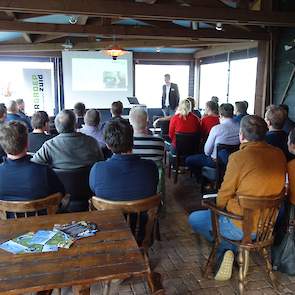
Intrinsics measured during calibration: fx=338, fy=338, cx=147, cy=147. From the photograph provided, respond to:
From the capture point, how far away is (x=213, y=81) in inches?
365

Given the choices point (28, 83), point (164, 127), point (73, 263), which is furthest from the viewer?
point (28, 83)

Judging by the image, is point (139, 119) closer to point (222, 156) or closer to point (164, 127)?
point (222, 156)

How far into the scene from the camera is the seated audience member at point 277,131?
3328mm

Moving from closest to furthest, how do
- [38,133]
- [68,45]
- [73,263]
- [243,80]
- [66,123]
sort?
1. [73,263]
2. [66,123]
3. [38,133]
4. [68,45]
5. [243,80]

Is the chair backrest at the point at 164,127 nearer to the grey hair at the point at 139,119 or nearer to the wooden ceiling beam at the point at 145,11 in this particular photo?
the wooden ceiling beam at the point at 145,11

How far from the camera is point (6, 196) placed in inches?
79.4

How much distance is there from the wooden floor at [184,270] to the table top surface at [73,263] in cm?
91

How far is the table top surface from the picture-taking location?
118 centimetres

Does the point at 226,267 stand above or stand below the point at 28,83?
below

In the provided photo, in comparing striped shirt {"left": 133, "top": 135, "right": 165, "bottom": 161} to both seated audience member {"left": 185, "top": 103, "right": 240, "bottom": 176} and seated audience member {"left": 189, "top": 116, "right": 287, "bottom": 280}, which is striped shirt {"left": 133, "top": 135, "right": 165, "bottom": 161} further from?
seated audience member {"left": 189, "top": 116, "right": 287, "bottom": 280}

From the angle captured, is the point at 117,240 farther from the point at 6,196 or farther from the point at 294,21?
the point at 294,21

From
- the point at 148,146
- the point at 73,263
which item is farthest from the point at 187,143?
the point at 73,263

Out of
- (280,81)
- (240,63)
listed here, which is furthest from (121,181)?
(240,63)

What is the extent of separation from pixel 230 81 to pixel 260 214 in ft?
22.1
